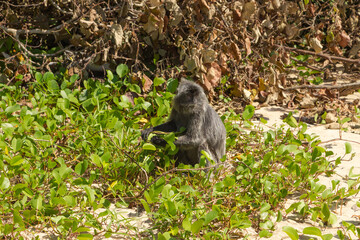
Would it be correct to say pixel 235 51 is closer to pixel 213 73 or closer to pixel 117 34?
pixel 213 73

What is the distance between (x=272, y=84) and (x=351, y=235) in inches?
111

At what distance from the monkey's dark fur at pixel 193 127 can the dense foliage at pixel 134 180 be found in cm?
17

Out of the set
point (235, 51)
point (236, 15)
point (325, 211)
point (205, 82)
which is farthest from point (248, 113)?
point (325, 211)

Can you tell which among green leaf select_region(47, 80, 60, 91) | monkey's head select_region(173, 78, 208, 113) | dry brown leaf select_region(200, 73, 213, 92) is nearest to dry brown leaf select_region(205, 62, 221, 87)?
dry brown leaf select_region(200, 73, 213, 92)

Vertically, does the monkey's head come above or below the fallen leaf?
below

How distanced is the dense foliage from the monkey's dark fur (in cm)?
17

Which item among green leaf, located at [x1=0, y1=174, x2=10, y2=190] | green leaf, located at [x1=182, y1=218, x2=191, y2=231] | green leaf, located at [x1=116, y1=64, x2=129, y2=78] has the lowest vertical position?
green leaf, located at [x1=182, y1=218, x2=191, y2=231]

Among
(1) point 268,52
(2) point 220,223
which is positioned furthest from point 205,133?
(1) point 268,52

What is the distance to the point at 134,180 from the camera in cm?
388

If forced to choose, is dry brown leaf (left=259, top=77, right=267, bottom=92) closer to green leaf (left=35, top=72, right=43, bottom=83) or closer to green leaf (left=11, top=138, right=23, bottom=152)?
green leaf (left=35, top=72, right=43, bottom=83)

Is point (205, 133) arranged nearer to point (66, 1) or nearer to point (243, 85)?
point (243, 85)

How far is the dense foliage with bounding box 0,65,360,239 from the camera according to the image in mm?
3232

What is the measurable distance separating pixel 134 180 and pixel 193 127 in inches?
27.4

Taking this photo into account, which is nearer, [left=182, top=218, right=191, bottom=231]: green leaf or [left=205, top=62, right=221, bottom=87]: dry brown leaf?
[left=182, top=218, right=191, bottom=231]: green leaf
